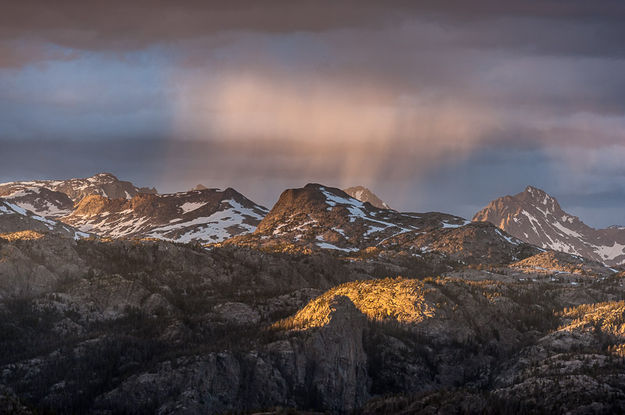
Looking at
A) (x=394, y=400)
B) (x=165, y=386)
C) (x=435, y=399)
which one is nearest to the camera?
(x=435, y=399)

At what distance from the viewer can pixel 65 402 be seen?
182 m

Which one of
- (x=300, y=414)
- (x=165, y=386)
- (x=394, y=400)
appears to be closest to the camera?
(x=300, y=414)

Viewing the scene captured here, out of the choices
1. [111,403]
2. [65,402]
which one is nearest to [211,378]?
[111,403]

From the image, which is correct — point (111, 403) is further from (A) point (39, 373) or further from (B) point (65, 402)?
(A) point (39, 373)

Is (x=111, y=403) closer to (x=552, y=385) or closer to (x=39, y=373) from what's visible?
(x=39, y=373)

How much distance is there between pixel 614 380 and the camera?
18638cm

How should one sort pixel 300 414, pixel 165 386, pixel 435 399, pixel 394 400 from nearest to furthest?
pixel 300 414 < pixel 435 399 < pixel 394 400 < pixel 165 386

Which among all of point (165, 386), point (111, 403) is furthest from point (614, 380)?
point (111, 403)

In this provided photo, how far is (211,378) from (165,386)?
1417 cm

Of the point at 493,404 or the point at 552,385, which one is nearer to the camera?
the point at 493,404

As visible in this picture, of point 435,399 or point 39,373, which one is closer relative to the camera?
point 435,399

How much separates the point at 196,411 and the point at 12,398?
56952 millimetres

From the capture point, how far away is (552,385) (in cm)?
18538

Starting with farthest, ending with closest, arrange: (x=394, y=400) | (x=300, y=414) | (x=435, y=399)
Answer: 1. (x=394, y=400)
2. (x=435, y=399)
3. (x=300, y=414)
